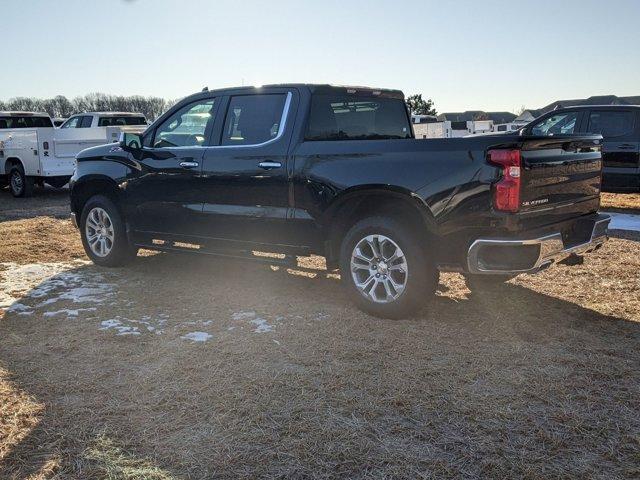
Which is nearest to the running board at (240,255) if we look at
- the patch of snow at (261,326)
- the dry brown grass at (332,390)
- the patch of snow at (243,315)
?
the dry brown grass at (332,390)

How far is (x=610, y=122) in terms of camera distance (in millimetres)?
10875

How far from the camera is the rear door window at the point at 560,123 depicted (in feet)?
35.7

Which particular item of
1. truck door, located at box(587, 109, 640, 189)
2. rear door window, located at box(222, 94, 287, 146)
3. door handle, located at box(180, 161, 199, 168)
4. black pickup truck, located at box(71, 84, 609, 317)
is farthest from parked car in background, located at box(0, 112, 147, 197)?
truck door, located at box(587, 109, 640, 189)

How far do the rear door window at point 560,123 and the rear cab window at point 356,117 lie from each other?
18.9 ft

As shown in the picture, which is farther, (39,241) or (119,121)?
(119,121)

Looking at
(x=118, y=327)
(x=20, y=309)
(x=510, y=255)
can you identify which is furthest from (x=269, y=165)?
(x=20, y=309)

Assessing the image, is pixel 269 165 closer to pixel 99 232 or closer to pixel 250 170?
pixel 250 170

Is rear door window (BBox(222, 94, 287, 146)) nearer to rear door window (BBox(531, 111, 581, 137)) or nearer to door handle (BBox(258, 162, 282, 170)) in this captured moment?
door handle (BBox(258, 162, 282, 170))

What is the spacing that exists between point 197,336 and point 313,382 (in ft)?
4.08

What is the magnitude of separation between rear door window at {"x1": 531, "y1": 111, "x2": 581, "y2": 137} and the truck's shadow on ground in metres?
6.26

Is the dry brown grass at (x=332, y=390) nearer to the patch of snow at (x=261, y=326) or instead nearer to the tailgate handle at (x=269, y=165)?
the patch of snow at (x=261, y=326)

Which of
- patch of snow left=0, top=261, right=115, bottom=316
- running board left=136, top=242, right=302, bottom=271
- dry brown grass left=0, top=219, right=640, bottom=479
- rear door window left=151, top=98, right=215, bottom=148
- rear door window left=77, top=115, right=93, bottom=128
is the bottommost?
dry brown grass left=0, top=219, right=640, bottom=479

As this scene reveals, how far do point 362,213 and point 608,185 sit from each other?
24.1 feet

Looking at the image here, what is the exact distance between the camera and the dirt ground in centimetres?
293
